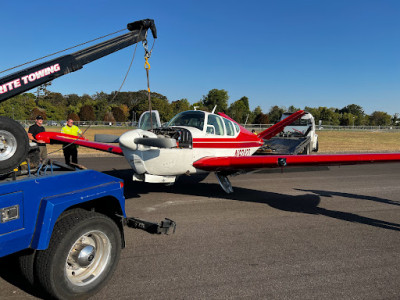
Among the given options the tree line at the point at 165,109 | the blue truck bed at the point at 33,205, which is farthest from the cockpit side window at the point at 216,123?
the tree line at the point at 165,109

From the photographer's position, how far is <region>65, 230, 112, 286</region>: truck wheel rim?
9.70ft

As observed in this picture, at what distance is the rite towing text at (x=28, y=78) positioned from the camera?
298 cm

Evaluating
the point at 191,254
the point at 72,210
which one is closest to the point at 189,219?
the point at 191,254

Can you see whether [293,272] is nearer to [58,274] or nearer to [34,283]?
[58,274]

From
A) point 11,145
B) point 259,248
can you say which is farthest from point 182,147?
point 11,145

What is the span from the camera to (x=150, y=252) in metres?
4.11

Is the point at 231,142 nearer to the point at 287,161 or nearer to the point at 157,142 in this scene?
the point at 287,161

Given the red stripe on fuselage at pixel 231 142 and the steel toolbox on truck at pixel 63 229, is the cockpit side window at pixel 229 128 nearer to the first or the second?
the red stripe on fuselage at pixel 231 142

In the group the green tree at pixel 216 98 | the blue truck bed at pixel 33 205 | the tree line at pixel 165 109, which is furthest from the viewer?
the green tree at pixel 216 98

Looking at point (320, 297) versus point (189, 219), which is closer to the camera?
point (320, 297)

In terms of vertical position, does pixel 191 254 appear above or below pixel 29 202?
below

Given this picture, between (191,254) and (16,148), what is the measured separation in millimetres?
2628

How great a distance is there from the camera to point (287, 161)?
245 inches

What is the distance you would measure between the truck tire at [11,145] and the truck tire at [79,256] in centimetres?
72
